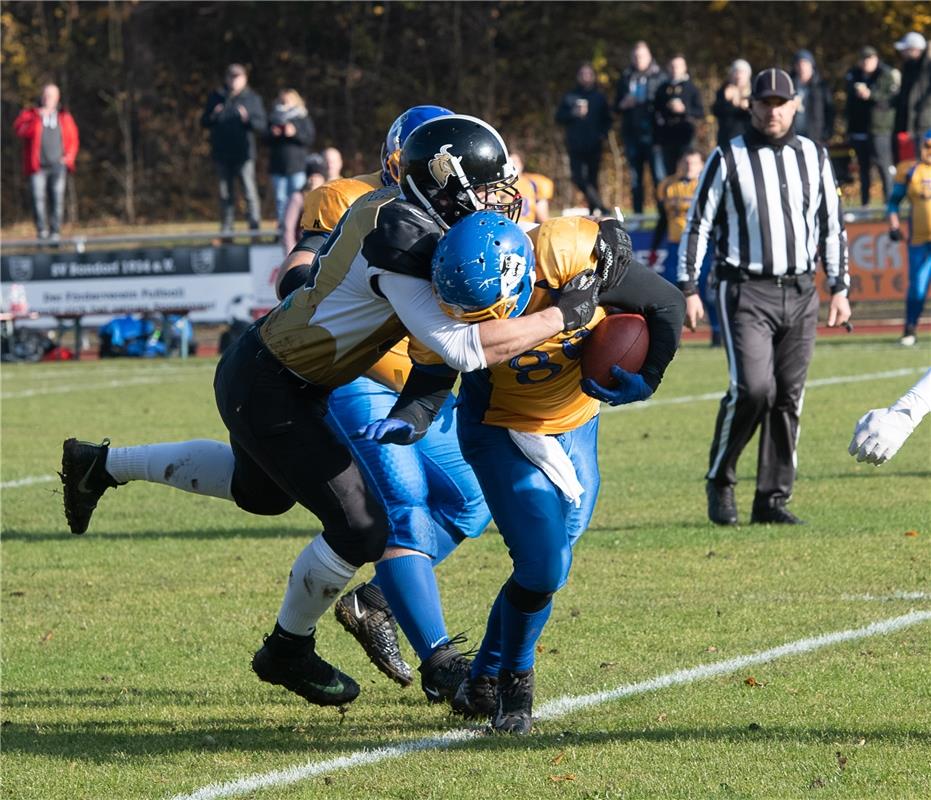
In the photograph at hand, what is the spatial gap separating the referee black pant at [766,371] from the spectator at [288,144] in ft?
42.0

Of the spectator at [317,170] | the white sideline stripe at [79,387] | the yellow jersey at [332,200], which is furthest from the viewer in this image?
the white sideline stripe at [79,387]

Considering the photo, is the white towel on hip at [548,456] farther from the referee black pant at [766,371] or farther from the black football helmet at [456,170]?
the referee black pant at [766,371]

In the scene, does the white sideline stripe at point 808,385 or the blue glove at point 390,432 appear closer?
the blue glove at point 390,432

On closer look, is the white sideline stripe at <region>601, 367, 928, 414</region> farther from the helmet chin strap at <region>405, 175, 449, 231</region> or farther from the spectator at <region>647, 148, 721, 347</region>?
the helmet chin strap at <region>405, 175, 449, 231</region>

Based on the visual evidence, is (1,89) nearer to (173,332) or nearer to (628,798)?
(173,332)

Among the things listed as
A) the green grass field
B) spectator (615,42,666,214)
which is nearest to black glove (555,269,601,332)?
the green grass field

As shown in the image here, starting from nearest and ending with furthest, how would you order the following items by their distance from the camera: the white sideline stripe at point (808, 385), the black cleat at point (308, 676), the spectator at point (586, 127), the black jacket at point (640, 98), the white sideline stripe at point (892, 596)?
the black cleat at point (308, 676) < the white sideline stripe at point (892, 596) < the white sideline stripe at point (808, 385) < the black jacket at point (640, 98) < the spectator at point (586, 127)

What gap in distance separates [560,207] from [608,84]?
121 inches

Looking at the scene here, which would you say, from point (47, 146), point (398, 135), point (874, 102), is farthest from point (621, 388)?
point (47, 146)

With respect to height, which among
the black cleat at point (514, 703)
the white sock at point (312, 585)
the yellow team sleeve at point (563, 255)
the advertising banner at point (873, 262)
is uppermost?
the yellow team sleeve at point (563, 255)

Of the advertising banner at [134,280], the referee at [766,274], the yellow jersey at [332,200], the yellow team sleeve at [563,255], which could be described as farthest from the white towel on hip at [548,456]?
the advertising banner at [134,280]

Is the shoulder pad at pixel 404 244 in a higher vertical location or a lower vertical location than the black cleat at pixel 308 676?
higher

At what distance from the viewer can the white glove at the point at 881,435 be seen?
12.5 feet

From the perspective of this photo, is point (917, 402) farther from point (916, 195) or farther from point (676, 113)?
point (676, 113)
